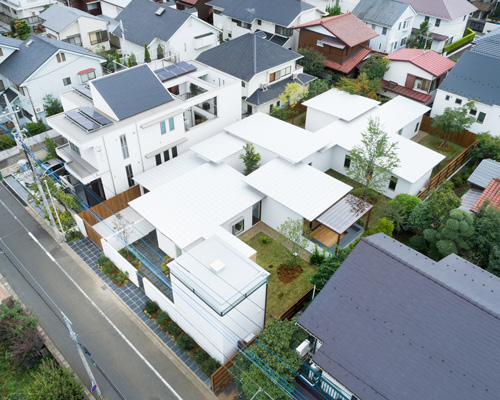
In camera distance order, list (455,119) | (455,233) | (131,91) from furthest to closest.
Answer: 1. (455,119)
2. (131,91)
3. (455,233)

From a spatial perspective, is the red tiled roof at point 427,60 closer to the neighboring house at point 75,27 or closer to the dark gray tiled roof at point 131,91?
the dark gray tiled roof at point 131,91

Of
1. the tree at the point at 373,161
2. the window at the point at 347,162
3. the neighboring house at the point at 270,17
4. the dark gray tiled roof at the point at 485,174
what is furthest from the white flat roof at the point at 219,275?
the neighboring house at the point at 270,17

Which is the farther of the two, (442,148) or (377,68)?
(377,68)

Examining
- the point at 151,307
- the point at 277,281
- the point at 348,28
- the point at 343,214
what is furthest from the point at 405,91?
the point at 151,307

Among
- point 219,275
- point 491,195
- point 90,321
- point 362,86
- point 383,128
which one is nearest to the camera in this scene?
point 219,275

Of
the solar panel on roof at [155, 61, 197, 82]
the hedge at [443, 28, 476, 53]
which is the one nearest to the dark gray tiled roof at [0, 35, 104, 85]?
the solar panel on roof at [155, 61, 197, 82]

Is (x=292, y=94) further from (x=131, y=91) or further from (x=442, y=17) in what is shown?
(x=442, y=17)
